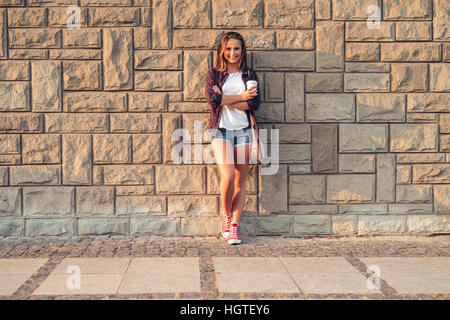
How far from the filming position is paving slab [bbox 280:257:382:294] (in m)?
3.55

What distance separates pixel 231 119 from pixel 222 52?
71cm

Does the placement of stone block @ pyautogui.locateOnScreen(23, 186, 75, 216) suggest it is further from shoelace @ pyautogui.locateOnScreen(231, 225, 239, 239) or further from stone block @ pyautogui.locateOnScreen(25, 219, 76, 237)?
shoelace @ pyautogui.locateOnScreen(231, 225, 239, 239)

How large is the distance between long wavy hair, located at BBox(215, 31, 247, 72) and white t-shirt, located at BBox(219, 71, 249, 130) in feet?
0.51

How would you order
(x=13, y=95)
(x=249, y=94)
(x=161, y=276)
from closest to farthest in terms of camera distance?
(x=161, y=276)
(x=249, y=94)
(x=13, y=95)

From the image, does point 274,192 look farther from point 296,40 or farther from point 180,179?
point 296,40

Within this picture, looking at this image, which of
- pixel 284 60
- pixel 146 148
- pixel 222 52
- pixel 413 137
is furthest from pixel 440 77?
pixel 146 148

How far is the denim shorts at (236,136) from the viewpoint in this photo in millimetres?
4992

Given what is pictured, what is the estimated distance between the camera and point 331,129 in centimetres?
537

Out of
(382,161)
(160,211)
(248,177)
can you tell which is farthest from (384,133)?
(160,211)

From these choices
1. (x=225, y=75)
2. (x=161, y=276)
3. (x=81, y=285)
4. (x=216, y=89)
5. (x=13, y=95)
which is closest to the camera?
(x=81, y=285)

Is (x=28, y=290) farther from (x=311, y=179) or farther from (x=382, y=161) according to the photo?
(x=382, y=161)

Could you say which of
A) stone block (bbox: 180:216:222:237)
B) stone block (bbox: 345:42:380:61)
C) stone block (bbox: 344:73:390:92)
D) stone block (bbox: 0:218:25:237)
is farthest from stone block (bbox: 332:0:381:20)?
stone block (bbox: 0:218:25:237)

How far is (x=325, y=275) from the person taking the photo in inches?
153

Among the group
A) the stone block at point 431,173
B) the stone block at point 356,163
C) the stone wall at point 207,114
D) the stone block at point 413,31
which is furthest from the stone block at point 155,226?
the stone block at point 413,31
